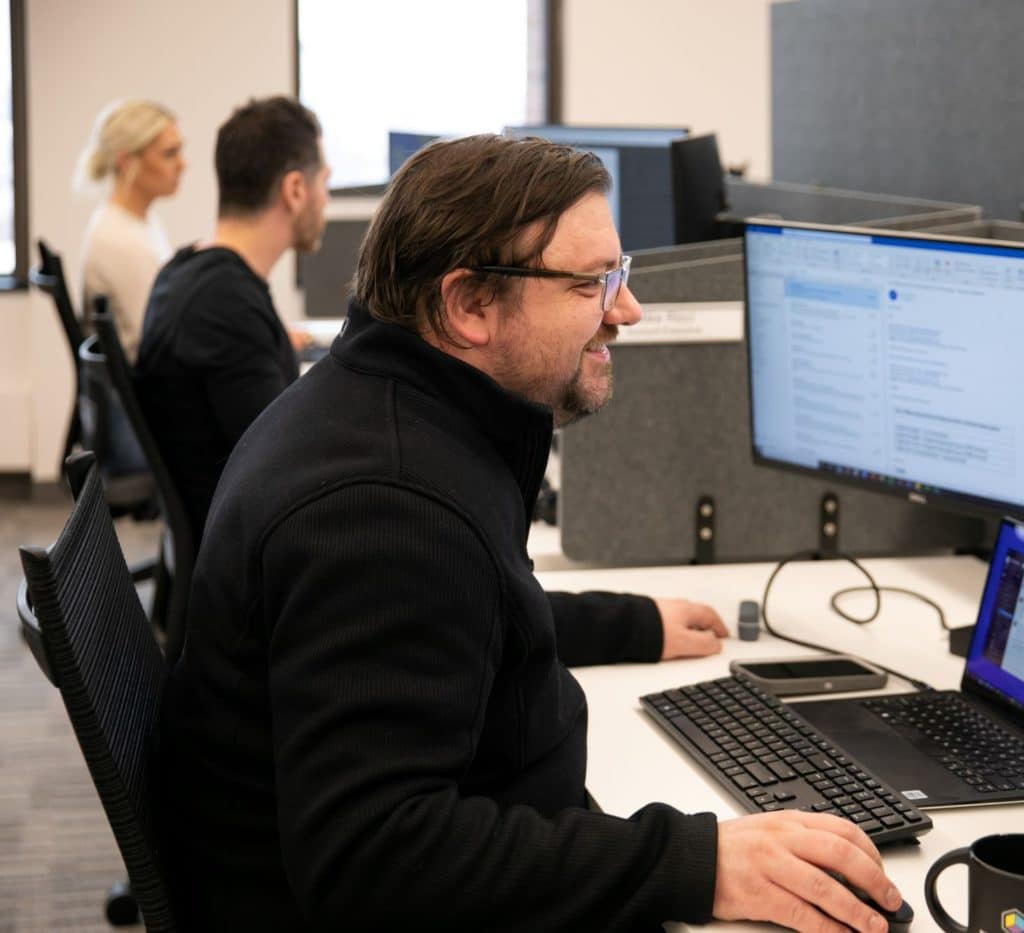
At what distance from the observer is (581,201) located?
1.17 metres

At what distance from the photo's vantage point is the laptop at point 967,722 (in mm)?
1216

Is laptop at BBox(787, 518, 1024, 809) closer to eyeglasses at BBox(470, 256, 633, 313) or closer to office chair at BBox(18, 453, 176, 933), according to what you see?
eyeglasses at BBox(470, 256, 633, 313)

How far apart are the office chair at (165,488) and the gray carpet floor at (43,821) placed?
1.16 ft

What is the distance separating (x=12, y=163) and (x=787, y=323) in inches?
162

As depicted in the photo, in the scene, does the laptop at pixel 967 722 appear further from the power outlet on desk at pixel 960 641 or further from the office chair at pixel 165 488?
the office chair at pixel 165 488

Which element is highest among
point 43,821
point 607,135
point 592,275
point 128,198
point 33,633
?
point 607,135

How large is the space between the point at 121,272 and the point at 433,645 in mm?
2857

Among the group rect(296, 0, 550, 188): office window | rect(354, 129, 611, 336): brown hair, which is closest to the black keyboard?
rect(354, 129, 611, 336): brown hair

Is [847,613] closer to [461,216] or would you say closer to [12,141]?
[461,216]

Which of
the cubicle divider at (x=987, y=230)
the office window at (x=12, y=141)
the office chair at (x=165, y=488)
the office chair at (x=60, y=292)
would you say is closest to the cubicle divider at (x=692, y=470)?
the cubicle divider at (x=987, y=230)

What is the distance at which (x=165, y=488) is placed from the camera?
2533 mm

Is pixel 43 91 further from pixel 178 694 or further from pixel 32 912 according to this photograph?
pixel 178 694

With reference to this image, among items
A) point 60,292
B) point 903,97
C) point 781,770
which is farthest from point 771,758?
point 60,292

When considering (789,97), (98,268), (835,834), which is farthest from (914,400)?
(98,268)
